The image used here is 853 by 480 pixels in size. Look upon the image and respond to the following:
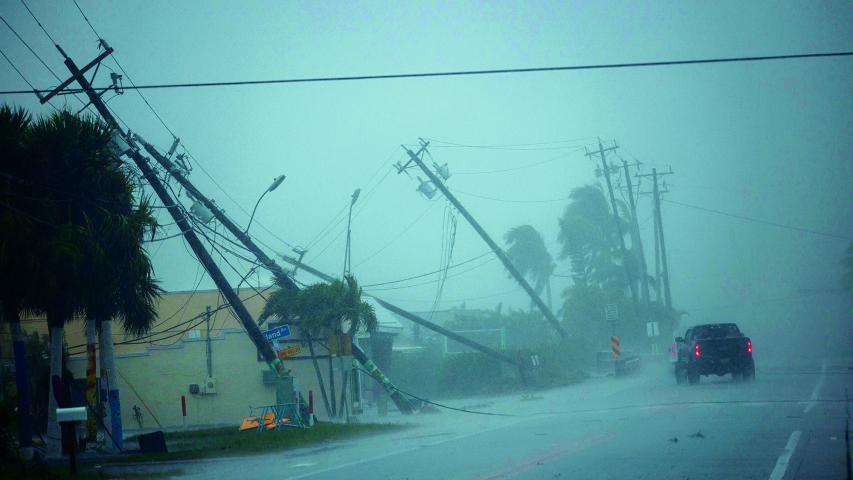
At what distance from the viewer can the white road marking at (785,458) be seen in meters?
11.1

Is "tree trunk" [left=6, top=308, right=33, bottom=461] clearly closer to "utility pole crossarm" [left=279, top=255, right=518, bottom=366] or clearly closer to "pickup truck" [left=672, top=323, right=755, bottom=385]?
"utility pole crossarm" [left=279, top=255, right=518, bottom=366]

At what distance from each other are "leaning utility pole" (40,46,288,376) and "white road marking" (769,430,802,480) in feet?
53.8

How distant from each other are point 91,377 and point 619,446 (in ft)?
53.1

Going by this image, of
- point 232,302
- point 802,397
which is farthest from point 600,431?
point 232,302

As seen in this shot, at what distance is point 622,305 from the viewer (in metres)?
66.1

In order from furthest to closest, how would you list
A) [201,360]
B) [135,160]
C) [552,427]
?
[201,360] < [135,160] < [552,427]

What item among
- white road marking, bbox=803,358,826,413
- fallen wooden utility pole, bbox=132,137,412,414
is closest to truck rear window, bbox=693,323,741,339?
white road marking, bbox=803,358,826,413

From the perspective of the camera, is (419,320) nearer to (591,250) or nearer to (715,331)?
(715,331)

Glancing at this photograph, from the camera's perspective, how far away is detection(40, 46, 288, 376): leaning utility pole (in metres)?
23.0

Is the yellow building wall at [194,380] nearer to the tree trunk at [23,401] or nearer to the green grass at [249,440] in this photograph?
the green grass at [249,440]

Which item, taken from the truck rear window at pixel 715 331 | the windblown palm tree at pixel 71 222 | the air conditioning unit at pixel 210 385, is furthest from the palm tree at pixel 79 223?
the truck rear window at pixel 715 331

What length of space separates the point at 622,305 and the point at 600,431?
163ft

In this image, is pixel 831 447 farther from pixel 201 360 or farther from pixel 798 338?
pixel 798 338

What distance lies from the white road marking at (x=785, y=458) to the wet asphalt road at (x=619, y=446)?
1 cm
